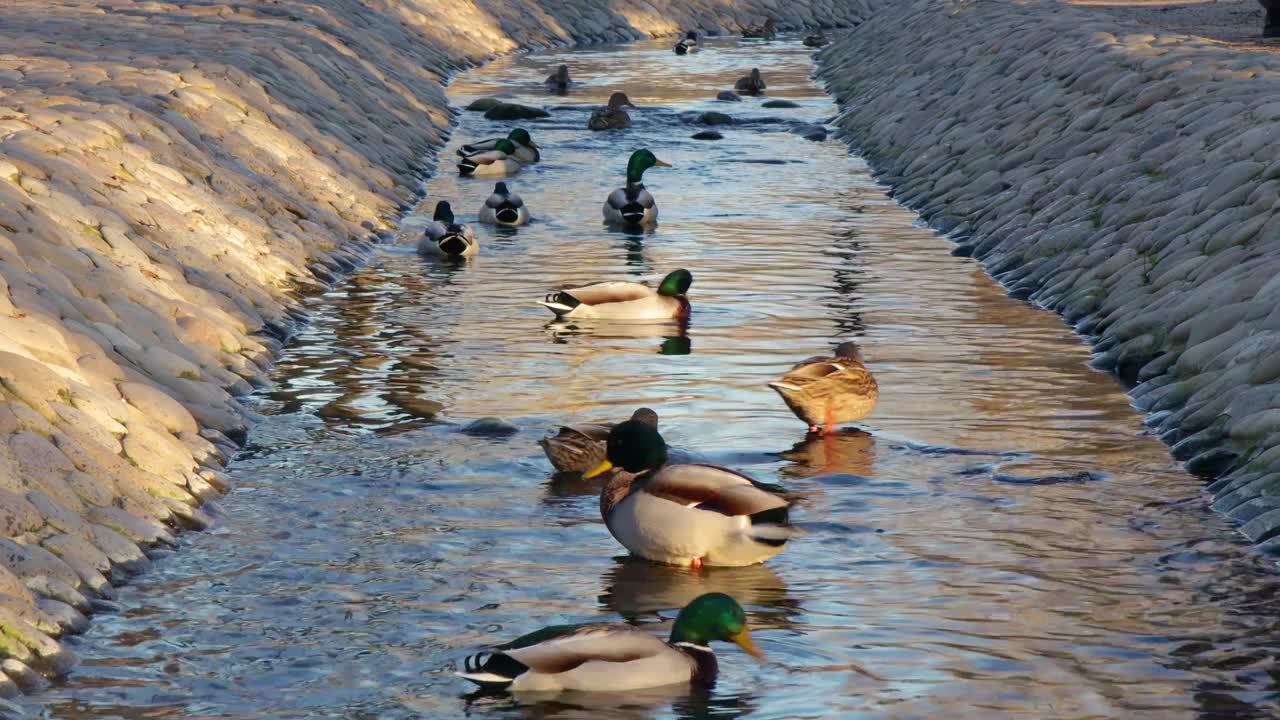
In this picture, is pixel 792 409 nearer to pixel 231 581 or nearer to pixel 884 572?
pixel 884 572

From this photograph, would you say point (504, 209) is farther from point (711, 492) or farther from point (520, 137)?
point (711, 492)

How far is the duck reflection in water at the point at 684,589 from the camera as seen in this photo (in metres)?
9.44

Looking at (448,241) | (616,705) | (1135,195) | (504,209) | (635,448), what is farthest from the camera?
(504,209)

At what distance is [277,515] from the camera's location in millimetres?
11039

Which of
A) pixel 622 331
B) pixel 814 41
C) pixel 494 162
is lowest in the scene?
pixel 622 331

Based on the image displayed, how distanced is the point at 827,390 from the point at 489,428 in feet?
7.45

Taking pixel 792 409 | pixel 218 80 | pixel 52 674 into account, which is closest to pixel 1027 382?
pixel 792 409

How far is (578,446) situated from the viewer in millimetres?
11711

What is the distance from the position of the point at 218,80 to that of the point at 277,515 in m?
13.3

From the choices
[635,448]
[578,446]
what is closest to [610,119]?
[578,446]

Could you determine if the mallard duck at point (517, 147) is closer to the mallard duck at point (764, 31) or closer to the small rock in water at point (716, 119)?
the small rock in water at point (716, 119)

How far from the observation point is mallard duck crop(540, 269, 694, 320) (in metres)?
17.0

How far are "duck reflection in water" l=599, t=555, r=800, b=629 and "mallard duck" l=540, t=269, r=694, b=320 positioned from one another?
6.78 metres

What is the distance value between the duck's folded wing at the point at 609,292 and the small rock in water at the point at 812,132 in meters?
15.4
